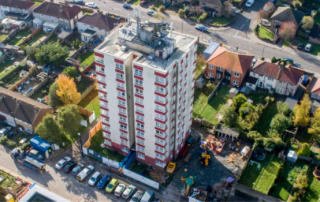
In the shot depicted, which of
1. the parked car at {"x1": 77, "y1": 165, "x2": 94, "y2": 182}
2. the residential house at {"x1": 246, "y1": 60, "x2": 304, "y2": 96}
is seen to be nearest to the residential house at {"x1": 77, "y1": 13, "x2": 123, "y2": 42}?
the residential house at {"x1": 246, "y1": 60, "x2": 304, "y2": 96}

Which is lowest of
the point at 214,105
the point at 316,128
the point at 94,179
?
the point at 94,179

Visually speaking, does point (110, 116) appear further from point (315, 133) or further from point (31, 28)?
point (31, 28)

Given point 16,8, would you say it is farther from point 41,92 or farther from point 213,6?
point 213,6

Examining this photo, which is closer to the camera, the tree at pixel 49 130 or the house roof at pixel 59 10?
the tree at pixel 49 130

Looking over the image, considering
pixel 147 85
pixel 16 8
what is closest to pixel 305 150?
pixel 147 85

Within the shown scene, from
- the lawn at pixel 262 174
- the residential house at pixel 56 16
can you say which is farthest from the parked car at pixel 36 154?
the residential house at pixel 56 16

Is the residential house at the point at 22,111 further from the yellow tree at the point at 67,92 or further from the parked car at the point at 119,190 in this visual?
the parked car at the point at 119,190
